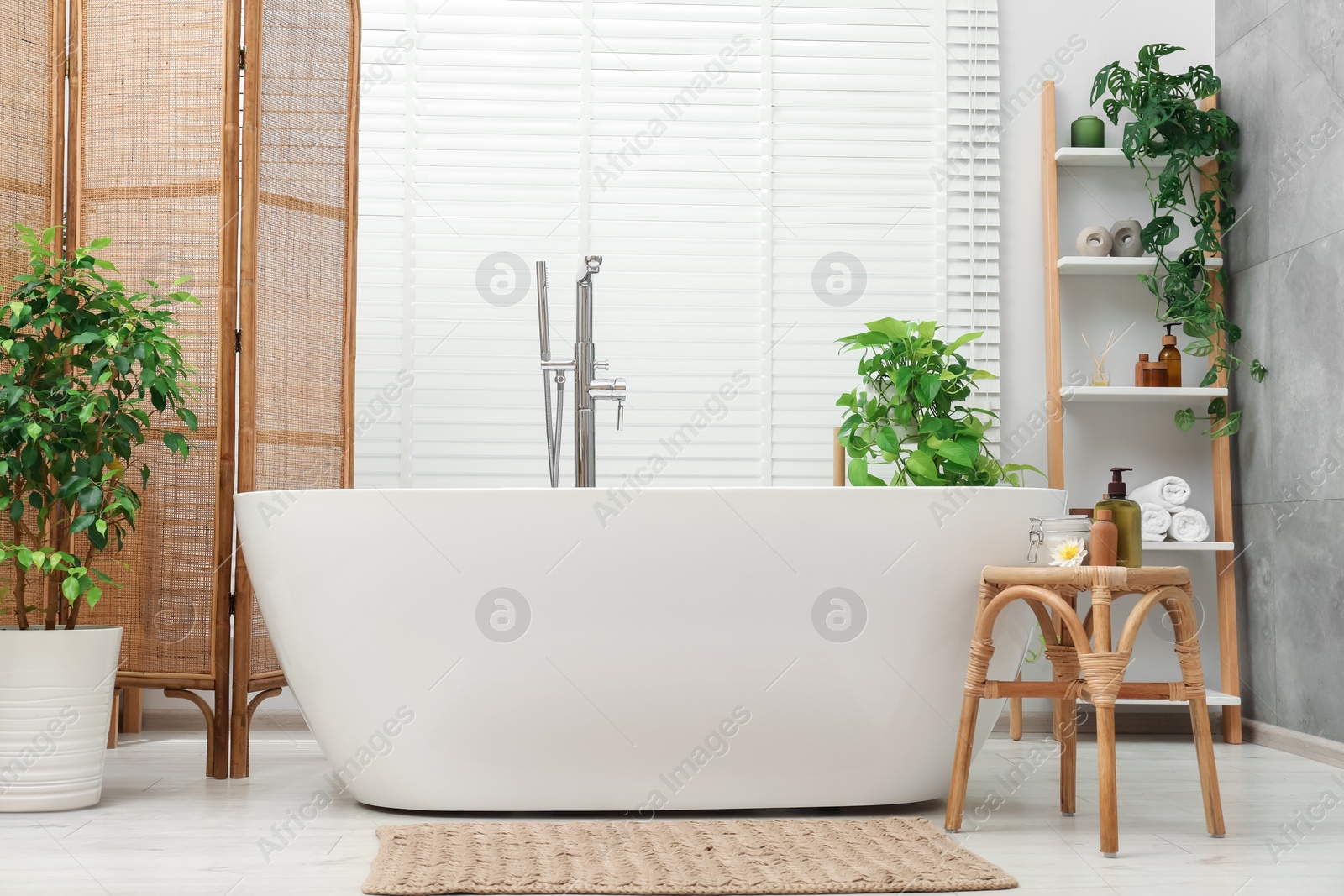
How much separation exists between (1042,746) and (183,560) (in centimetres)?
208

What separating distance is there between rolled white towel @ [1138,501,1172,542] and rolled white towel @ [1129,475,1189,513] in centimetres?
3

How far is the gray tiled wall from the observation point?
8.74 feet

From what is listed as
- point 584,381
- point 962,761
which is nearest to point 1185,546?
point 962,761

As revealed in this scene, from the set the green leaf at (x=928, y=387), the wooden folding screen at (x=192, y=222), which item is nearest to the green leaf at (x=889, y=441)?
the green leaf at (x=928, y=387)

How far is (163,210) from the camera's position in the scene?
2391mm

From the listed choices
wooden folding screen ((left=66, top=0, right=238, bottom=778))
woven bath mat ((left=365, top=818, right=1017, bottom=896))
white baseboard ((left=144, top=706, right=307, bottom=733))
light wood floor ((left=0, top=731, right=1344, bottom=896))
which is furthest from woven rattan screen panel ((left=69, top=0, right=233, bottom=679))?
woven bath mat ((left=365, top=818, right=1017, bottom=896))

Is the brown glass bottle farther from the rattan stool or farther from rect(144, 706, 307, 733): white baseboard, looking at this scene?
rect(144, 706, 307, 733): white baseboard

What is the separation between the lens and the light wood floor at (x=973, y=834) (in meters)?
1.60

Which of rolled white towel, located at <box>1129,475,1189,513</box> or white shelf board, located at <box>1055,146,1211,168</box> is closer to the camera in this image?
rolled white towel, located at <box>1129,475,1189,513</box>

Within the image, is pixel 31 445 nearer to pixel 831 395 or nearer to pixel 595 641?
pixel 595 641

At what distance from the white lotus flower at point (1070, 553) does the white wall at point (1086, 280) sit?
131 cm

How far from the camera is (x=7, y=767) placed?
2002 millimetres

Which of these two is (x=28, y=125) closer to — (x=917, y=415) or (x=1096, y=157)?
(x=917, y=415)

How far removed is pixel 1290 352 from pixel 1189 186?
552 millimetres
